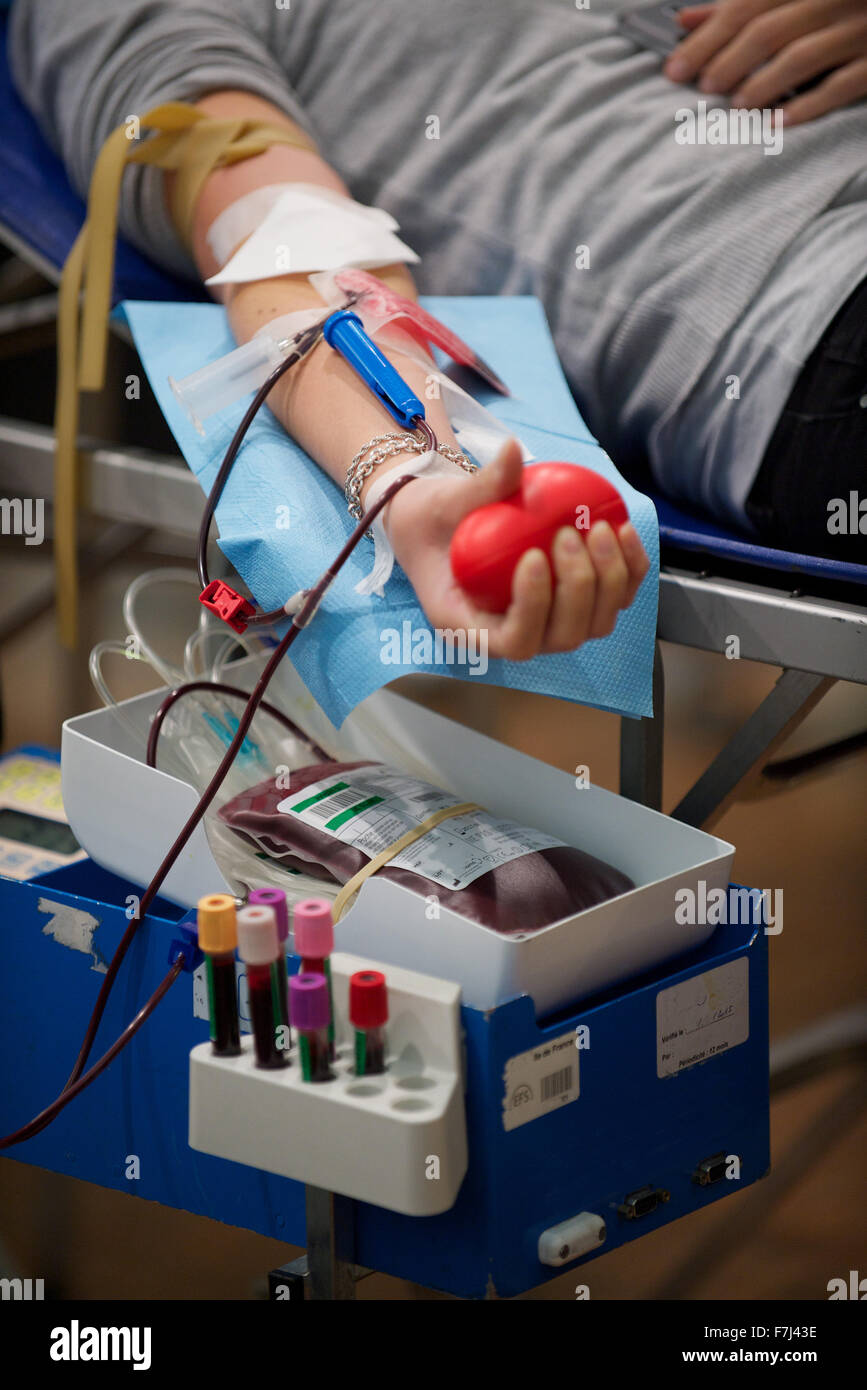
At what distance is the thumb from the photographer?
0.77 metres

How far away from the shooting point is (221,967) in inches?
31.0

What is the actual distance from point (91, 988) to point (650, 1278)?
0.68 metres

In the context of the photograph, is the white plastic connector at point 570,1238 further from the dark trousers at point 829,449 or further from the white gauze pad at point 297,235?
the white gauze pad at point 297,235

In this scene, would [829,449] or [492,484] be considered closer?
[492,484]

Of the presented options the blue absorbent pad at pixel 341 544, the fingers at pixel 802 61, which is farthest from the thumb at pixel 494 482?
the fingers at pixel 802 61

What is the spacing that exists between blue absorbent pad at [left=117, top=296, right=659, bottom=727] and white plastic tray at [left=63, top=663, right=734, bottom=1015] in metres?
0.09

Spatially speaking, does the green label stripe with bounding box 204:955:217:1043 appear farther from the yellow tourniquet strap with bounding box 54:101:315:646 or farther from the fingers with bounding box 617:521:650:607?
the yellow tourniquet strap with bounding box 54:101:315:646

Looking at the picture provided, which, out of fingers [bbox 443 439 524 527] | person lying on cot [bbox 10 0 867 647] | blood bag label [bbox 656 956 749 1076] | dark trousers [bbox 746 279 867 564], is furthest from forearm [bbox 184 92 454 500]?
blood bag label [bbox 656 956 749 1076]

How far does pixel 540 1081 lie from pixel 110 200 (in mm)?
829

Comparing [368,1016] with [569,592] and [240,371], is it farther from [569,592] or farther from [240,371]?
[240,371]

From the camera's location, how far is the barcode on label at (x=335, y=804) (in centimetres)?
93

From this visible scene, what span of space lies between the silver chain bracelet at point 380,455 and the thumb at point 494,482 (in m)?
0.14

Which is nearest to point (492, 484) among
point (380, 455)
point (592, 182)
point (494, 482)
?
point (494, 482)

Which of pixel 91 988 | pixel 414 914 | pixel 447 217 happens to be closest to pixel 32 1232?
pixel 91 988
